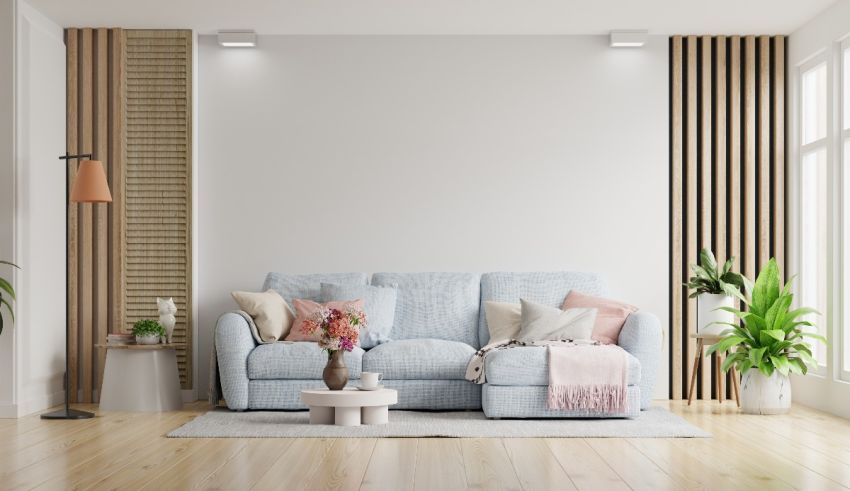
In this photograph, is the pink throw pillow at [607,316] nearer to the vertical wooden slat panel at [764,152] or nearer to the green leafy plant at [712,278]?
the green leafy plant at [712,278]

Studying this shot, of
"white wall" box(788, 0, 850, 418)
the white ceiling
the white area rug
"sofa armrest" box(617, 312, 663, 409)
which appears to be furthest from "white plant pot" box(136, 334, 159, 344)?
"white wall" box(788, 0, 850, 418)

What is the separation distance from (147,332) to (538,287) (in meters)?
2.72

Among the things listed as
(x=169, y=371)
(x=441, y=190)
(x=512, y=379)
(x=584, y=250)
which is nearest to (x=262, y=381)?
(x=169, y=371)

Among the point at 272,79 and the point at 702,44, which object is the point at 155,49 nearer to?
the point at 272,79

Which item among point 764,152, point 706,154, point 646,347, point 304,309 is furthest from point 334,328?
point 764,152

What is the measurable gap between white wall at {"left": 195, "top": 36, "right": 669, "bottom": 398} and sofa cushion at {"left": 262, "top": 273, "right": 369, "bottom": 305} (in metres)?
0.24

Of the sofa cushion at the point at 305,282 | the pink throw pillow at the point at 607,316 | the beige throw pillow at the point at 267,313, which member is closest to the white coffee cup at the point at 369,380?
the beige throw pillow at the point at 267,313

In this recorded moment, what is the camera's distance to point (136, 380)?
6.54 meters

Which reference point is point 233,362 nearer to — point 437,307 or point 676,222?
point 437,307

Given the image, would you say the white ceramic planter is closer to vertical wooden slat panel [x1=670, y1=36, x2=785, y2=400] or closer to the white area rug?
the white area rug

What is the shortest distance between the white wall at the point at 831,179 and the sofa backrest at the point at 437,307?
235cm

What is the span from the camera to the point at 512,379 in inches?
234

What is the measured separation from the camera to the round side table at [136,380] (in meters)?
6.52

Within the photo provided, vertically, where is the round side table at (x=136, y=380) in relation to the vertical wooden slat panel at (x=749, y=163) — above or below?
below
